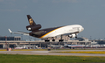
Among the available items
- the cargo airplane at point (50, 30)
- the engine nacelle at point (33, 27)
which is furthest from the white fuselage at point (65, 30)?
the engine nacelle at point (33, 27)

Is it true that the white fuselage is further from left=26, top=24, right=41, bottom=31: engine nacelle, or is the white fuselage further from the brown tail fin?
the brown tail fin

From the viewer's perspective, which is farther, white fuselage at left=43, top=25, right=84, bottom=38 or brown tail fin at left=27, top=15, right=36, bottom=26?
white fuselage at left=43, top=25, right=84, bottom=38

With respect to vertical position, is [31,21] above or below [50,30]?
above

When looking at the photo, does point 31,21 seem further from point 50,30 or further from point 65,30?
point 65,30

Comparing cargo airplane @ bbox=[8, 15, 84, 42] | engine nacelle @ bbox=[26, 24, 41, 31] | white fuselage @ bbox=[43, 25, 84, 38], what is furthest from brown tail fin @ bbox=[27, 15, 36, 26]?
white fuselage @ bbox=[43, 25, 84, 38]

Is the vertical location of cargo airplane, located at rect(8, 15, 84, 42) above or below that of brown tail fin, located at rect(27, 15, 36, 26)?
below

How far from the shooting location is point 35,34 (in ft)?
232

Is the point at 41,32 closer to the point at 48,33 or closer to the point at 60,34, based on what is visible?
the point at 48,33

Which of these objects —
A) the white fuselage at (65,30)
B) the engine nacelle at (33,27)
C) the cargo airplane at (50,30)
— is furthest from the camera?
the white fuselage at (65,30)

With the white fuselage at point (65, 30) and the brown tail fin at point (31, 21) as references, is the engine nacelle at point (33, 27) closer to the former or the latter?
the brown tail fin at point (31, 21)

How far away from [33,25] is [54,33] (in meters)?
9.31

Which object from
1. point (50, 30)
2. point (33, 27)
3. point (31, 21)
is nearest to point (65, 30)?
point (50, 30)

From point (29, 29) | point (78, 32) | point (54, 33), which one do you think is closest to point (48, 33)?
point (54, 33)

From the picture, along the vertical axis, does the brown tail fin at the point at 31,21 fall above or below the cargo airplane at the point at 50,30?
above
